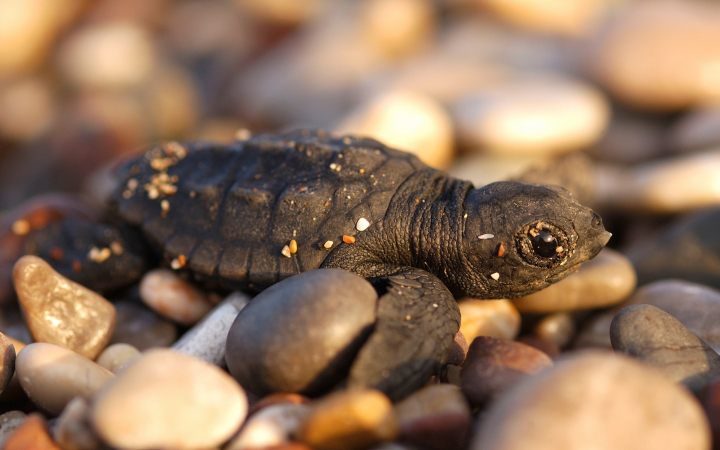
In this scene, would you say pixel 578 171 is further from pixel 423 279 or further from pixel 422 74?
pixel 422 74

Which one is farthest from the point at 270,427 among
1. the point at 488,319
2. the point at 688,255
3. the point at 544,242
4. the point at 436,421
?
the point at 688,255

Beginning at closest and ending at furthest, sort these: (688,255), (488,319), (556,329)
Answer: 1. (488,319)
2. (556,329)
3. (688,255)

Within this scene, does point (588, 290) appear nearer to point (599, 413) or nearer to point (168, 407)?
point (599, 413)

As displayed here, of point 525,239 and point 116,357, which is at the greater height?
point 525,239

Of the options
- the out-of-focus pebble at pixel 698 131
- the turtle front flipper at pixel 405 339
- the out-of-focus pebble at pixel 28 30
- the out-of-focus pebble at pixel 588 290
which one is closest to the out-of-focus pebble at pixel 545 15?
the out-of-focus pebble at pixel 698 131

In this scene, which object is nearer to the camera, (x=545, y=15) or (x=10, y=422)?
(x=10, y=422)

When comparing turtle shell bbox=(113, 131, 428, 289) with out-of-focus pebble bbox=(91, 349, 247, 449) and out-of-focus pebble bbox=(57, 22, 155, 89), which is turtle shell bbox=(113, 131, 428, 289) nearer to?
out-of-focus pebble bbox=(91, 349, 247, 449)
